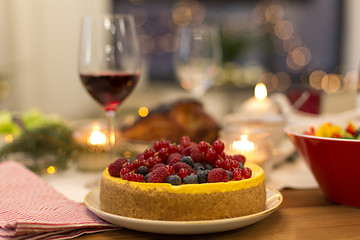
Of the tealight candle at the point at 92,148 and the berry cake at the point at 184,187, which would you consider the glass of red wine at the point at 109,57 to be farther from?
the berry cake at the point at 184,187

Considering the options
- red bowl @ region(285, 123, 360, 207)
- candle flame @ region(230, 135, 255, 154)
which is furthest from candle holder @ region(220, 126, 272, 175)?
red bowl @ region(285, 123, 360, 207)

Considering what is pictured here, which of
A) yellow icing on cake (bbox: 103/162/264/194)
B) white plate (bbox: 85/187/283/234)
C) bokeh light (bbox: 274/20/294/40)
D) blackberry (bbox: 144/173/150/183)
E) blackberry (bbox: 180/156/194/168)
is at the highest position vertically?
bokeh light (bbox: 274/20/294/40)

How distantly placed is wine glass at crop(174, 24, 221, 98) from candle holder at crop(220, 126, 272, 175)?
56 cm

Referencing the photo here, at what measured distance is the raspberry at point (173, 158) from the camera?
0.65 m

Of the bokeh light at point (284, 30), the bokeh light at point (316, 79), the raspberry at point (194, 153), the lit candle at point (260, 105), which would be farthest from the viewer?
the bokeh light at point (284, 30)

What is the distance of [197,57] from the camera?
1.48 m

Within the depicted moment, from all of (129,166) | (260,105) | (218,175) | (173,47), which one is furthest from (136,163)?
(173,47)

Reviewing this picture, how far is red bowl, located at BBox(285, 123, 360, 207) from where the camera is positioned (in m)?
0.71

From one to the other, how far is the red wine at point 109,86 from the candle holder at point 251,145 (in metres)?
0.23

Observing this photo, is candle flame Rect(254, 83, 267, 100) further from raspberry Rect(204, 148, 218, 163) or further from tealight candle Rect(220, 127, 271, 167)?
raspberry Rect(204, 148, 218, 163)

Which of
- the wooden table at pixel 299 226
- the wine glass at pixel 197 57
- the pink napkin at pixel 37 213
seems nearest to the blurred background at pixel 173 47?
the wine glass at pixel 197 57

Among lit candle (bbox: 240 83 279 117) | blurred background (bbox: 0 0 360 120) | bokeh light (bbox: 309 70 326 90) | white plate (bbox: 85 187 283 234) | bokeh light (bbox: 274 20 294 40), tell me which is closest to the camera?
white plate (bbox: 85 187 283 234)

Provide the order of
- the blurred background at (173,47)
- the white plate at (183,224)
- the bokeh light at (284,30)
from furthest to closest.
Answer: the bokeh light at (284,30) < the blurred background at (173,47) < the white plate at (183,224)

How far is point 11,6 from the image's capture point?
118 inches
